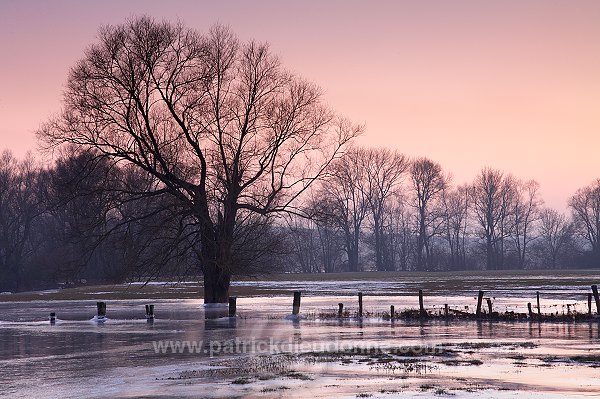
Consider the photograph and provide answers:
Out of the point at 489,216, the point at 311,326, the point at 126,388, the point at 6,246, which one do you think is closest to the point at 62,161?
the point at 6,246

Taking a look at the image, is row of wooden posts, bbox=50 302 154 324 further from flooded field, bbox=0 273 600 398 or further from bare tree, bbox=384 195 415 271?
bare tree, bbox=384 195 415 271

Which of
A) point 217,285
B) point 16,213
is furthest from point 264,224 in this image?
point 16,213

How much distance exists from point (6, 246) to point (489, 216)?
82273mm

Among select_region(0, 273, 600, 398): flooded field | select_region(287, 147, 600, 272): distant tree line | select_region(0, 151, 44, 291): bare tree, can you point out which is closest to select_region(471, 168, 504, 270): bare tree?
select_region(287, 147, 600, 272): distant tree line

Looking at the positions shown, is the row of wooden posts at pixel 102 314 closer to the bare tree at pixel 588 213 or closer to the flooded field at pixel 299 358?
the flooded field at pixel 299 358

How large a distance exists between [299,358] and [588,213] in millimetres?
160832

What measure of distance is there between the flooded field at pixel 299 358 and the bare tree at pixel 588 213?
132221mm

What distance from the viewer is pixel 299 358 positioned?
25.4 metres

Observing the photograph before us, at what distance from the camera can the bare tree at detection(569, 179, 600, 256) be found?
557 feet

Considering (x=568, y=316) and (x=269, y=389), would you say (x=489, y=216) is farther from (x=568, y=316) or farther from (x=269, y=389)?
(x=269, y=389)

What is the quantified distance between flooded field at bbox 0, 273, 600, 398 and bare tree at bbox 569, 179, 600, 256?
132 m

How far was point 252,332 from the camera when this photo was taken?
3494 cm

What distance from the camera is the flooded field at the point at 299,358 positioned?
63.3 ft

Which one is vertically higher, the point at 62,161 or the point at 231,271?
the point at 62,161
